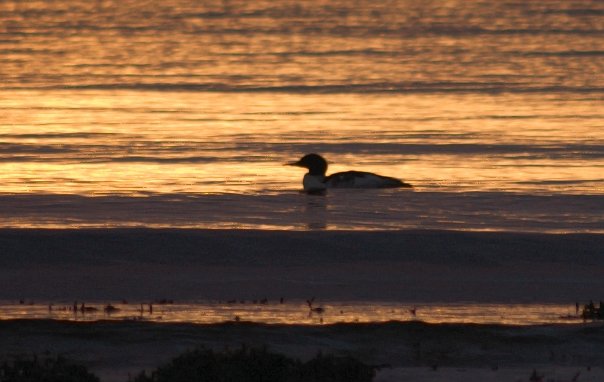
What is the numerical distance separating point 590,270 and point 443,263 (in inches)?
53.5

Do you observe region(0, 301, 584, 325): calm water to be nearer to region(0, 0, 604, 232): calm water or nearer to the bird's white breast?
region(0, 0, 604, 232): calm water

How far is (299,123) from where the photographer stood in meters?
28.5

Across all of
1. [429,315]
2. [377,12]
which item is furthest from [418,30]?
[429,315]

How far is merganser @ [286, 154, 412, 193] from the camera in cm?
2023

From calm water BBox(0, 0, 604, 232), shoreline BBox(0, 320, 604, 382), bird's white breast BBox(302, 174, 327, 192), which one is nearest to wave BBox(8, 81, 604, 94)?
calm water BBox(0, 0, 604, 232)

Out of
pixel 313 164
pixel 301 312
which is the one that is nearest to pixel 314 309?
pixel 301 312

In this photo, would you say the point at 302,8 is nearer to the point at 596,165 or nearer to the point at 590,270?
the point at 596,165

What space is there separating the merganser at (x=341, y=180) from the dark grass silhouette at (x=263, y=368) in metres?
10.8

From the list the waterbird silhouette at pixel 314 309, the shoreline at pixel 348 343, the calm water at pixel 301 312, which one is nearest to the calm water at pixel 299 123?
the calm water at pixel 301 312

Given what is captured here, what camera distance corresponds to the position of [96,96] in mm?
33188

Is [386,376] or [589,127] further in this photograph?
[589,127]

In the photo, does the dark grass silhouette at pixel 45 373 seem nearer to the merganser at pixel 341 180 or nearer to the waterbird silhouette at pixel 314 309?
the waterbird silhouette at pixel 314 309

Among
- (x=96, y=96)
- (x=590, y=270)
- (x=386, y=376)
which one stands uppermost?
(x=96, y=96)

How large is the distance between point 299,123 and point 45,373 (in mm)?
19663
